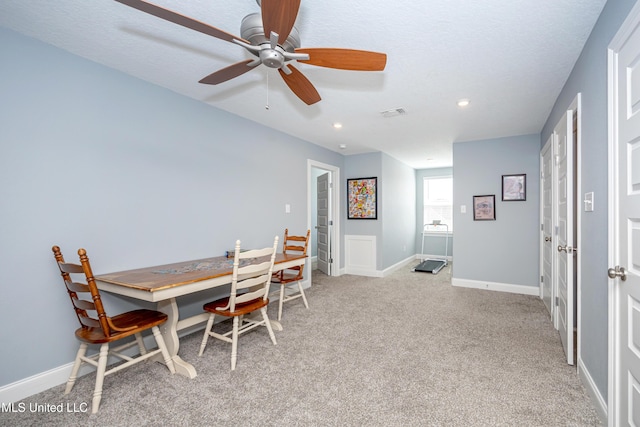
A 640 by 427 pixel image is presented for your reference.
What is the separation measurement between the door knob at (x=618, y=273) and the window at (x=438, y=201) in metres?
5.94

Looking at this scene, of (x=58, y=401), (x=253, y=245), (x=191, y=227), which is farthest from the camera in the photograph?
(x=253, y=245)

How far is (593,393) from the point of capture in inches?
69.9

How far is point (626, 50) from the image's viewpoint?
1.33 m

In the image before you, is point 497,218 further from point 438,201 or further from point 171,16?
point 171,16

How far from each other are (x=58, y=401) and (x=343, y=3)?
2.98 metres

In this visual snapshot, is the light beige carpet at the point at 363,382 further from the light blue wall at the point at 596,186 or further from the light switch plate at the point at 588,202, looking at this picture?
the light switch plate at the point at 588,202

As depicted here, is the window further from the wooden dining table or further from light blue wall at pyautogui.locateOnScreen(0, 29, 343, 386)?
the wooden dining table

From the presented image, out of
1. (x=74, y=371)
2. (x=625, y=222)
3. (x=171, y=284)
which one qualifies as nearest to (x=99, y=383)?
(x=74, y=371)

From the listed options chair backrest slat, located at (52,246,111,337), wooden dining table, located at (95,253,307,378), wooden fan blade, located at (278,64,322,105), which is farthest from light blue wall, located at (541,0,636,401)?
chair backrest slat, located at (52,246,111,337)

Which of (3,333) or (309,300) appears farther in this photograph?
(309,300)

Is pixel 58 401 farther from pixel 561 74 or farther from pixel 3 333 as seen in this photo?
pixel 561 74

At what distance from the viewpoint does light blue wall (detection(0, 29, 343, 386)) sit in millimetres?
1879

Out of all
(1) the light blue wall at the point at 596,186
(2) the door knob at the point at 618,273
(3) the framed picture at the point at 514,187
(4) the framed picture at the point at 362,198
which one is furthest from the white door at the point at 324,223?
(2) the door knob at the point at 618,273

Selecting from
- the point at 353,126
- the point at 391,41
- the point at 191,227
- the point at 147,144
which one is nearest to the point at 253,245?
the point at 191,227
